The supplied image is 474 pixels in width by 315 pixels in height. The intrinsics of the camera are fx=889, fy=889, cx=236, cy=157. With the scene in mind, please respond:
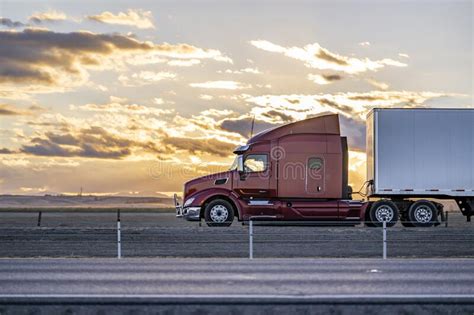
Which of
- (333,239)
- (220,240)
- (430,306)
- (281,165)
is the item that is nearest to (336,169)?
(281,165)

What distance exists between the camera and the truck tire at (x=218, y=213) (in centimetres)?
3234

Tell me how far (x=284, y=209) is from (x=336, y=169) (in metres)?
2.45

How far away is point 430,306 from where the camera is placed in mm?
10781

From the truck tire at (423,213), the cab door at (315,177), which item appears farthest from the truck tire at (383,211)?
the cab door at (315,177)

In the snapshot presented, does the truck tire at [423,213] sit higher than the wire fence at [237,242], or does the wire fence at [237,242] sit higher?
the truck tire at [423,213]

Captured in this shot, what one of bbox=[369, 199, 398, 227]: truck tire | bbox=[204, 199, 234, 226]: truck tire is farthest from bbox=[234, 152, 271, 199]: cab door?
bbox=[369, 199, 398, 227]: truck tire

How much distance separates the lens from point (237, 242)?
28016 millimetres

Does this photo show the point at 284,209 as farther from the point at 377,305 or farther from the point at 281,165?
the point at 377,305

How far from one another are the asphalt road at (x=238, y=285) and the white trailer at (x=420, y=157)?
1210 cm

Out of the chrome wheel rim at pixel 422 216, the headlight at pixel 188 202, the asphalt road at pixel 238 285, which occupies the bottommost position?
the asphalt road at pixel 238 285

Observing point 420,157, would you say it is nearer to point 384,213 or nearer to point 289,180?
point 384,213

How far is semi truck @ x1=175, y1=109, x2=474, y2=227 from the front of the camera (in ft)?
107

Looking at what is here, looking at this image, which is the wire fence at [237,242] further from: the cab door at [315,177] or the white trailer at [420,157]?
the white trailer at [420,157]

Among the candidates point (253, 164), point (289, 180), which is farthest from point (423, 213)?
point (253, 164)
